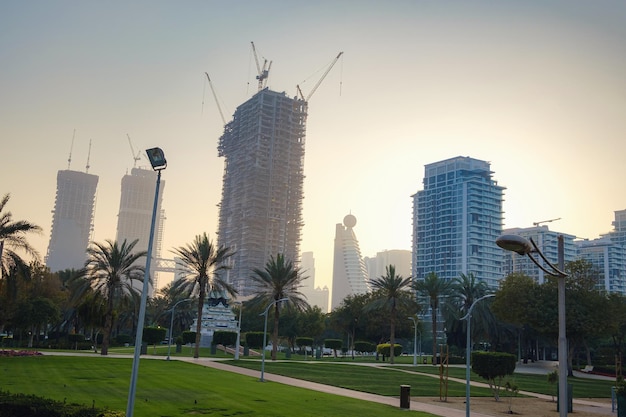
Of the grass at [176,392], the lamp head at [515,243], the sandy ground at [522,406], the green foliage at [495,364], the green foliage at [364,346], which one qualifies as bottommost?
the green foliage at [364,346]

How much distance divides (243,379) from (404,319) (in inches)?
2557

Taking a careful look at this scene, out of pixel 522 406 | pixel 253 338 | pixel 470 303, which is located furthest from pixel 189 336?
pixel 522 406

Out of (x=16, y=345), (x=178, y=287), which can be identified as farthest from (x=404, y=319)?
(x=16, y=345)

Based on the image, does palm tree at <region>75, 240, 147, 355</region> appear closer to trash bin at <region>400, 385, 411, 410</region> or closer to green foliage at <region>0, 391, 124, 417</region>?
trash bin at <region>400, 385, 411, 410</region>

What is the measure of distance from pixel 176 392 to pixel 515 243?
67.9ft

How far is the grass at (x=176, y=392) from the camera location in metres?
22.8

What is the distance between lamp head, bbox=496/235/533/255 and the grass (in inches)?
529

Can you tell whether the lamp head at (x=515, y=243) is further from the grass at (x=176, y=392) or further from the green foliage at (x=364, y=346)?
the green foliage at (x=364, y=346)

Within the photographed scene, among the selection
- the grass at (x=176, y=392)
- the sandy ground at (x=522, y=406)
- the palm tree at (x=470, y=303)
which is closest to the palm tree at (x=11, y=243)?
the grass at (x=176, y=392)

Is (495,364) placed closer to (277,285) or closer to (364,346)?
(277,285)

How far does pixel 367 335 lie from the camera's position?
10238cm

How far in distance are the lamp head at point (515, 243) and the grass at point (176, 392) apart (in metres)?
13.4

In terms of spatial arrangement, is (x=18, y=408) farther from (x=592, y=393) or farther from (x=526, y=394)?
(x=592, y=393)

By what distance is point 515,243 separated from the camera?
12.0 meters
